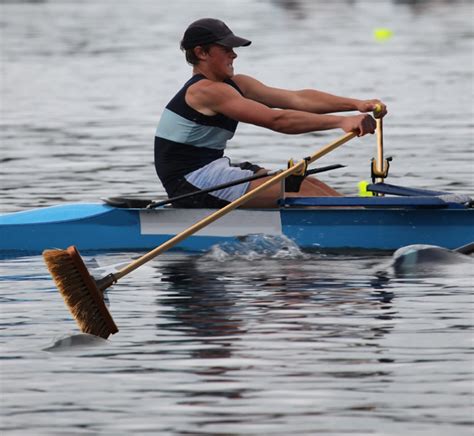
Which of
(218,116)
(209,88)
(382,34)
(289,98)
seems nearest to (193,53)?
(209,88)

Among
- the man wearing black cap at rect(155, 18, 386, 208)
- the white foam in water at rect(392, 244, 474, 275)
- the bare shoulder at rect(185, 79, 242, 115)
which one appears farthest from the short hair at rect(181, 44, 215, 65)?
the white foam in water at rect(392, 244, 474, 275)

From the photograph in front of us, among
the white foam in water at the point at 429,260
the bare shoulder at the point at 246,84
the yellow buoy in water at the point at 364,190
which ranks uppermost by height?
the bare shoulder at the point at 246,84

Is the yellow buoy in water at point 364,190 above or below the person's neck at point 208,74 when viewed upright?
below

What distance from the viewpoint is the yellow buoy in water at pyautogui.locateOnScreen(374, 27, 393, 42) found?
5240 cm

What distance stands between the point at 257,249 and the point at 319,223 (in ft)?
1.78

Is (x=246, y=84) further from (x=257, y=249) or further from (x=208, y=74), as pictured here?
(x=257, y=249)

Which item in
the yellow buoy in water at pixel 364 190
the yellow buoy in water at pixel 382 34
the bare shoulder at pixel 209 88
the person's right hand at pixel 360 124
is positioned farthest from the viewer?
the yellow buoy in water at pixel 382 34

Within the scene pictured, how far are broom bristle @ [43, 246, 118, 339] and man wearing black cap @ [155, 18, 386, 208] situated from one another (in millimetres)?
2623

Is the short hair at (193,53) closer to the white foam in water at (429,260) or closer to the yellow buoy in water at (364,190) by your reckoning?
the yellow buoy in water at (364,190)

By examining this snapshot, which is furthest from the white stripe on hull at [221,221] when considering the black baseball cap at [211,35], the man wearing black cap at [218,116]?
the black baseball cap at [211,35]

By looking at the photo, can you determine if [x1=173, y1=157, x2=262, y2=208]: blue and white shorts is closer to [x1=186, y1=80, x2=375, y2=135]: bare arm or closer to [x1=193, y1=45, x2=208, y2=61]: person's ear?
[x1=186, y1=80, x2=375, y2=135]: bare arm

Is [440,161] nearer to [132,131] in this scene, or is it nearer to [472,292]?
[132,131]

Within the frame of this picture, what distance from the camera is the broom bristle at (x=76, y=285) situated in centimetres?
Result: 1101

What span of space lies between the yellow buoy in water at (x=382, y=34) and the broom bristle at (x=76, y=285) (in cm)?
4096
